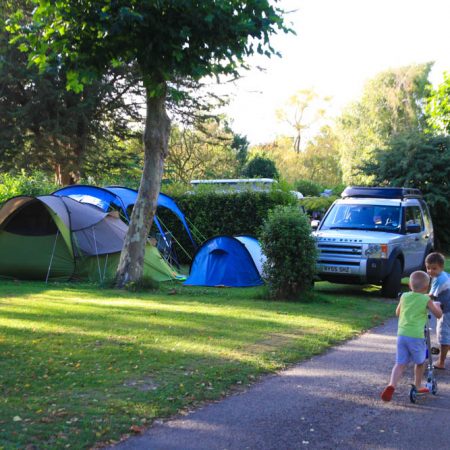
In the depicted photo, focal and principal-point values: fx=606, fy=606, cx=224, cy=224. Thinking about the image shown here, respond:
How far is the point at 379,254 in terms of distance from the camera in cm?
1232

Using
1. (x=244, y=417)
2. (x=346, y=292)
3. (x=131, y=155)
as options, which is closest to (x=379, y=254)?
(x=346, y=292)

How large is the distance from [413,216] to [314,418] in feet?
33.2

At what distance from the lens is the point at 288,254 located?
11.6 m

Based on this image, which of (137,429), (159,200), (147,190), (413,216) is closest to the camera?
(137,429)

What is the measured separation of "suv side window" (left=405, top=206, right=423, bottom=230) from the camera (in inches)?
548

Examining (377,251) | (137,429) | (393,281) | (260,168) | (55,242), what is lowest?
(137,429)

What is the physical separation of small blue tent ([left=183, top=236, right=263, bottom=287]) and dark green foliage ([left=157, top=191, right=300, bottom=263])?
4.68 metres

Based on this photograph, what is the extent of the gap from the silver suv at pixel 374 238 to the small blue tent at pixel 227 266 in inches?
73.0

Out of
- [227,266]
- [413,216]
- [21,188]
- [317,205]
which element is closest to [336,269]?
[227,266]

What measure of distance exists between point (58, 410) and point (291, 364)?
2.87 meters

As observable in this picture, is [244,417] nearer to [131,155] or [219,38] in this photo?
[219,38]

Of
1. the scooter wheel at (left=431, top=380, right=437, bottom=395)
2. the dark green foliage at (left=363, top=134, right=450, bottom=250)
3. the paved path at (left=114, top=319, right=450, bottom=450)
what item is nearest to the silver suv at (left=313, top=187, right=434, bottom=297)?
the paved path at (left=114, top=319, right=450, bottom=450)

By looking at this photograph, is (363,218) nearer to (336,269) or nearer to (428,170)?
(336,269)

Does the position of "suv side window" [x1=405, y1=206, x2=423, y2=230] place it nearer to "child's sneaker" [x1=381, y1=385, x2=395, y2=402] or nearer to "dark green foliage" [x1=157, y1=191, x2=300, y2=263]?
"dark green foliage" [x1=157, y1=191, x2=300, y2=263]
